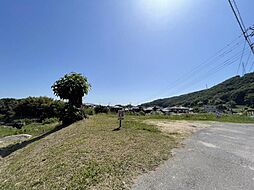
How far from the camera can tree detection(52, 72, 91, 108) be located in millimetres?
12000

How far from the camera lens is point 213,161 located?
495 centimetres

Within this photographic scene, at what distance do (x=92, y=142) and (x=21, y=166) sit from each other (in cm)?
186

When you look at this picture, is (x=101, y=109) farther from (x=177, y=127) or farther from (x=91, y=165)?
(x=91, y=165)

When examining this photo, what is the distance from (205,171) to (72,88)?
357 inches

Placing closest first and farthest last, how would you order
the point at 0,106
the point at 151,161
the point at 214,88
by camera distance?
the point at 151,161 < the point at 0,106 < the point at 214,88

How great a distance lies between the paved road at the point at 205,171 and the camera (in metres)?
3.70

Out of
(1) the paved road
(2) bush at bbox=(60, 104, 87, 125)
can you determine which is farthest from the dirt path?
(2) bush at bbox=(60, 104, 87, 125)

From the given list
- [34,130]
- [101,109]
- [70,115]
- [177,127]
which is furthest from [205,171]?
[101,109]

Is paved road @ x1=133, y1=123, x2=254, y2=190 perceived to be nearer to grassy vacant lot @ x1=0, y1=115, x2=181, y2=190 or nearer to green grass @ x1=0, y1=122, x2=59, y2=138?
grassy vacant lot @ x1=0, y1=115, x2=181, y2=190

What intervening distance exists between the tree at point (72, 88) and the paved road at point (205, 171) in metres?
7.54

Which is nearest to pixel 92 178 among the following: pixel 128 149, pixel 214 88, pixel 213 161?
pixel 128 149

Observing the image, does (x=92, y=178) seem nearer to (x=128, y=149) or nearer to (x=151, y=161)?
(x=151, y=161)

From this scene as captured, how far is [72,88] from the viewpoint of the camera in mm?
12039

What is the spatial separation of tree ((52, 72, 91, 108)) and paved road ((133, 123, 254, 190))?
7.54m
